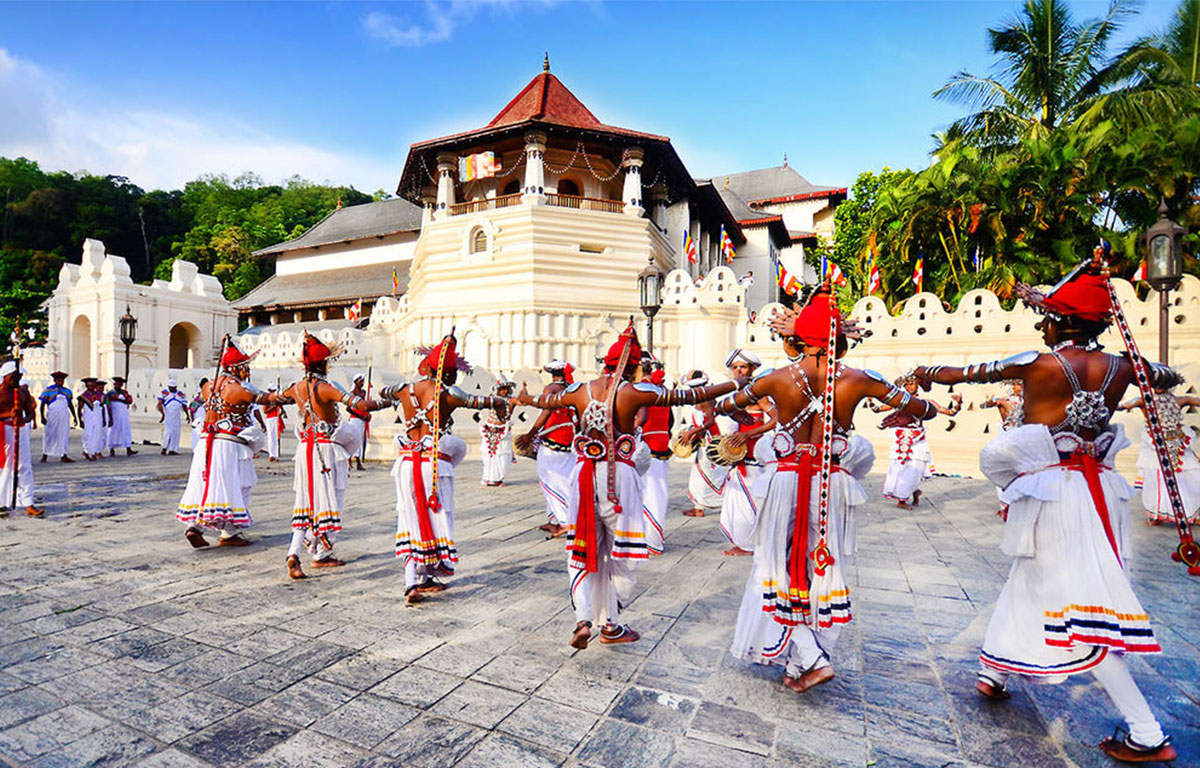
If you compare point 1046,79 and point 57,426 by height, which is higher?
point 1046,79

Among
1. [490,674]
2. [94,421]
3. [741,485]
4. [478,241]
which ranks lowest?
[490,674]

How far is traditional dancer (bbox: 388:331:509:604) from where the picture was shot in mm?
4738

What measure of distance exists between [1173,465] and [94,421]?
18971mm

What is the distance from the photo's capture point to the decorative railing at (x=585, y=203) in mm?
23219

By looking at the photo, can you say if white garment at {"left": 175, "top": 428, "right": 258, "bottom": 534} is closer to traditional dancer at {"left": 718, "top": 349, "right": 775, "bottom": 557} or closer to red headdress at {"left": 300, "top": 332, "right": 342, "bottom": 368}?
red headdress at {"left": 300, "top": 332, "right": 342, "bottom": 368}

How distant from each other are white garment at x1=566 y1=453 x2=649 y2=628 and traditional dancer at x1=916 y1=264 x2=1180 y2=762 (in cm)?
186

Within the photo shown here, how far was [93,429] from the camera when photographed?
1438 centimetres

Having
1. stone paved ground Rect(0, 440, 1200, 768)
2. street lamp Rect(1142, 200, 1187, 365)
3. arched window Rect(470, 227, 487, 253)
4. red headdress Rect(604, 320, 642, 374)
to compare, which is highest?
arched window Rect(470, 227, 487, 253)

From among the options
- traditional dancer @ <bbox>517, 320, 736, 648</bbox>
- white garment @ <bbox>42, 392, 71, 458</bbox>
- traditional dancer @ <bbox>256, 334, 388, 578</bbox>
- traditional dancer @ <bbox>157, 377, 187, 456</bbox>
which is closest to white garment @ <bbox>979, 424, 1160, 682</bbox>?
traditional dancer @ <bbox>517, 320, 736, 648</bbox>

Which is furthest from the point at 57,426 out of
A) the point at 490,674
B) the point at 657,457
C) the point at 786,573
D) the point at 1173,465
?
the point at 1173,465

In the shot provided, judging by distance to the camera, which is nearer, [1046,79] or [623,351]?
[623,351]

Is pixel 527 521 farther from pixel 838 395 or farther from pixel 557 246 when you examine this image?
pixel 557 246

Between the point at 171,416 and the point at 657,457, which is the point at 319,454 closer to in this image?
the point at 657,457

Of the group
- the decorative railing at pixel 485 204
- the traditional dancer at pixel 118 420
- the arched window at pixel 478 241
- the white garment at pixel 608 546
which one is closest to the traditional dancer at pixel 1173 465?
the white garment at pixel 608 546
